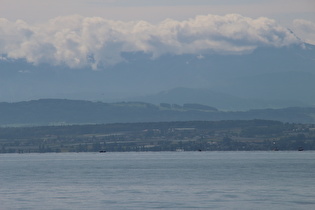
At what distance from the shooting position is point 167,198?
377 feet

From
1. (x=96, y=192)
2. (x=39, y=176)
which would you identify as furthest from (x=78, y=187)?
(x=39, y=176)

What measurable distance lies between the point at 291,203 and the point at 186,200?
13.5 meters

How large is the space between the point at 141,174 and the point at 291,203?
67097 millimetres

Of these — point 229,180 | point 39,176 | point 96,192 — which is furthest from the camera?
point 39,176

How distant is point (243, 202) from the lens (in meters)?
108

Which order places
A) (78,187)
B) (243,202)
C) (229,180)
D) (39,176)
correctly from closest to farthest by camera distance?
(243,202) → (78,187) → (229,180) → (39,176)

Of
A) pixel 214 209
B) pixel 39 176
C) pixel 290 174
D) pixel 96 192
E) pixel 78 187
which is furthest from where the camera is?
pixel 39 176

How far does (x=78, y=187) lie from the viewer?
444 ft

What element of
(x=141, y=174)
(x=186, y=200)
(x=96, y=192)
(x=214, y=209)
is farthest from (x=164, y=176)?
(x=214, y=209)

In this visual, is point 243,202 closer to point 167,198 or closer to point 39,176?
point 167,198

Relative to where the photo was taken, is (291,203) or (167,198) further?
(167,198)

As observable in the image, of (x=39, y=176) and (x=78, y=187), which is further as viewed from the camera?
(x=39, y=176)

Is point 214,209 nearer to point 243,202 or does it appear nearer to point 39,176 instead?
point 243,202

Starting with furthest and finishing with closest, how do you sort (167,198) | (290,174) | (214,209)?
(290,174), (167,198), (214,209)
